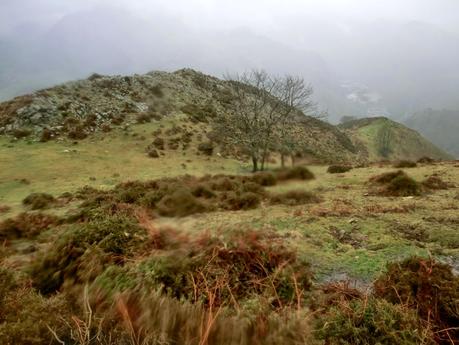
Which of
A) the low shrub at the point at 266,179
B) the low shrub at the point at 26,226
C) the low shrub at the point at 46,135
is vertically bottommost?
the low shrub at the point at 26,226

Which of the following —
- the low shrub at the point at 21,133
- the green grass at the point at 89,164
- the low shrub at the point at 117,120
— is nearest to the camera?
the green grass at the point at 89,164

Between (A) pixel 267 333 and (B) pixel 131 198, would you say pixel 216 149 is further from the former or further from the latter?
(A) pixel 267 333

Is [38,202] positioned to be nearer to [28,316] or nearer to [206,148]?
[28,316]

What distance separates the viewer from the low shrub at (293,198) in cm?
1188

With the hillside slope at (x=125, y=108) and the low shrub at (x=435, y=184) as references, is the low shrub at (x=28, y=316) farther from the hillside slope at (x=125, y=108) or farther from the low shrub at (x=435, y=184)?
the hillside slope at (x=125, y=108)

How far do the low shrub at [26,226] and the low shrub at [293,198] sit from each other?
21.5 feet

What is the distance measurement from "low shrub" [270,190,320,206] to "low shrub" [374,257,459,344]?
693 cm

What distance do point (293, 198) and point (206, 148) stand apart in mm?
22523

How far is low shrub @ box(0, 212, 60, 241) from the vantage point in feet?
31.2

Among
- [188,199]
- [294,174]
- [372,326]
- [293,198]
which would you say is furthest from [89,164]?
[372,326]

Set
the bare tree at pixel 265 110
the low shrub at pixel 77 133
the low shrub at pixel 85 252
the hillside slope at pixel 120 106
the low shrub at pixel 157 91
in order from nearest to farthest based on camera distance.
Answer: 1. the low shrub at pixel 85 252
2. the bare tree at pixel 265 110
3. the low shrub at pixel 77 133
4. the hillside slope at pixel 120 106
5. the low shrub at pixel 157 91

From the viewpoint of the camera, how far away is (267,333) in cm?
335

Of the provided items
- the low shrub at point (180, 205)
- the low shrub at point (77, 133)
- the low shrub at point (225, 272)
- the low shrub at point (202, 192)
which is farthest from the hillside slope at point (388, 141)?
the low shrub at point (225, 272)

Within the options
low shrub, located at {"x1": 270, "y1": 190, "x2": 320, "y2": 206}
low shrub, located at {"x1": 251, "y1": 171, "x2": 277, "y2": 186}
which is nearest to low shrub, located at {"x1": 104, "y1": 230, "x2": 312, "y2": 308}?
low shrub, located at {"x1": 270, "y1": 190, "x2": 320, "y2": 206}
